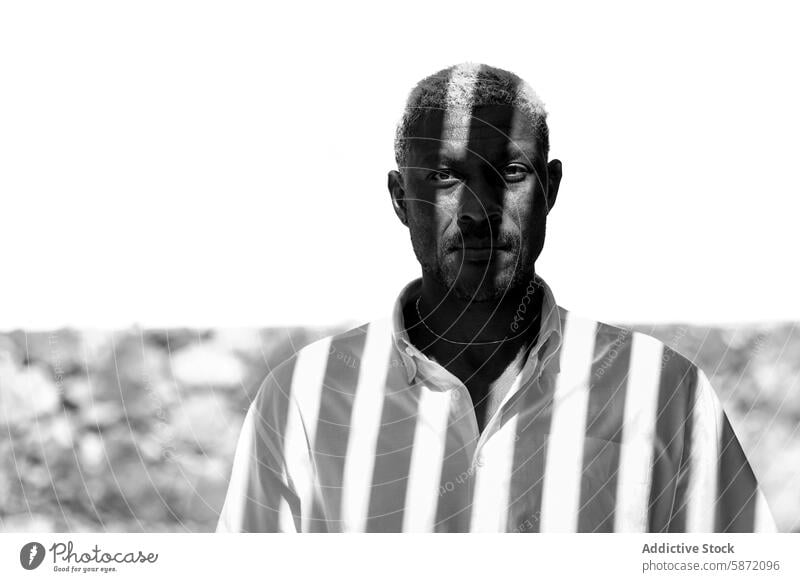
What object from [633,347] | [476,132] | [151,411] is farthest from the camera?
[151,411]

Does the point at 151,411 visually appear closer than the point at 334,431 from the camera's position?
No

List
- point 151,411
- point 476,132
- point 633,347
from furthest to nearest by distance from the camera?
point 151,411 → point 633,347 → point 476,132

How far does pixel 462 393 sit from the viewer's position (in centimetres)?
154

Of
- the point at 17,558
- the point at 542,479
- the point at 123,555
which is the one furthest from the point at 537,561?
the point at 17,558

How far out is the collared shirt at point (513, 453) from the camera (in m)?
1.55

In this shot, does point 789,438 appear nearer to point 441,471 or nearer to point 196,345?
point 441,471

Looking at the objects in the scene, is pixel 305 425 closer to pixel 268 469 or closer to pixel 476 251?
pixel 268 469

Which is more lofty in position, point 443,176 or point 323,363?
point 443,176

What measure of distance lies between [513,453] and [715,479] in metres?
0.31

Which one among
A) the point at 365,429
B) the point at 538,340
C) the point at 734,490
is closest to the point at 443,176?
the point at 538,340

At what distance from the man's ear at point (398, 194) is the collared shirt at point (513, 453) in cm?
17

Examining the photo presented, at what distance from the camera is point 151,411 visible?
1.76m

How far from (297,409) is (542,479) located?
15.6 inches

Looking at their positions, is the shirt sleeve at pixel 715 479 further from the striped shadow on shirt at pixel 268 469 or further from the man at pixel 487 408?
the striped shadow on shirt at pixel 268 469
